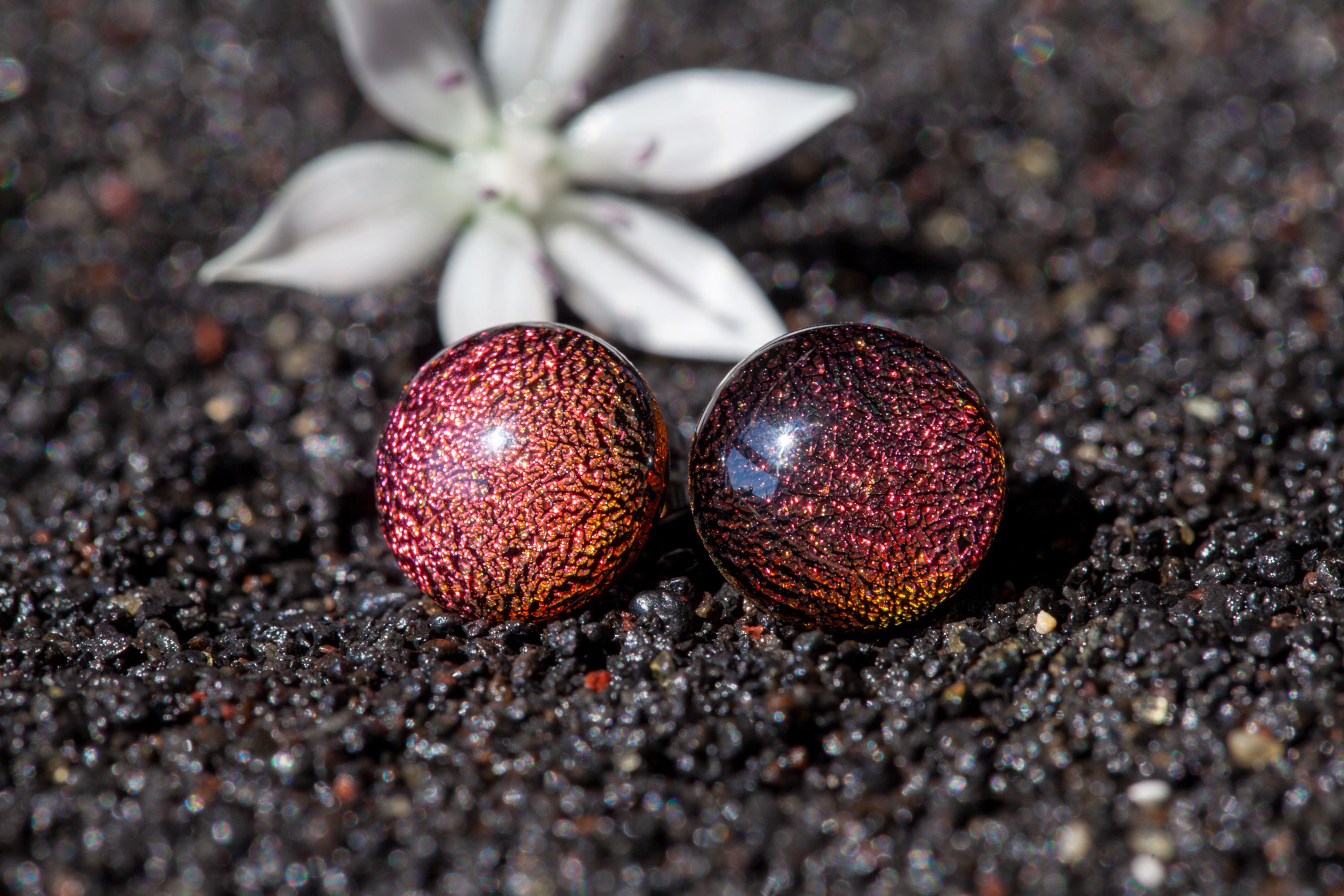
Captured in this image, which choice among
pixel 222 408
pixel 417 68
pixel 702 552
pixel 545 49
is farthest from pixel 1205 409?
pixel 222 408

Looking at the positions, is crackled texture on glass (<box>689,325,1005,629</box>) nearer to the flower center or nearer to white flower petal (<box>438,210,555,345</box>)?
white flower petal (<box>438,210,555,345</box>)

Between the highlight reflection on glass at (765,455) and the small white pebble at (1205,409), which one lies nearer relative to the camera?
→ the highlight reflection on glass at (765,455)

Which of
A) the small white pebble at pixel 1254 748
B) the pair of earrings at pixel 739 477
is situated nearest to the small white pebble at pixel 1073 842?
the small white pebble at pixel 1254 748

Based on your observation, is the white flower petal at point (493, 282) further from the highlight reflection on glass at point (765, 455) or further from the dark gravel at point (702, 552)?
the highlight reflection on glass at point (765, 455)

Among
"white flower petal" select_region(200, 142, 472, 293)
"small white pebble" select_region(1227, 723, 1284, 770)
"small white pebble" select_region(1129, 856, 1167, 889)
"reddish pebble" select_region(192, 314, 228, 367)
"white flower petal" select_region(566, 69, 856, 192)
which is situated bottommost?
"reddish pebble" select_region(192, 314, 228, 367)

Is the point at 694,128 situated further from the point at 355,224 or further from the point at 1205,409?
the point at 1205,409

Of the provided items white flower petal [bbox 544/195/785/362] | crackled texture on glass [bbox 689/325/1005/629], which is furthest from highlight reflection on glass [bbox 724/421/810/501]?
white flower petal [bbox 544/195/785/362]
